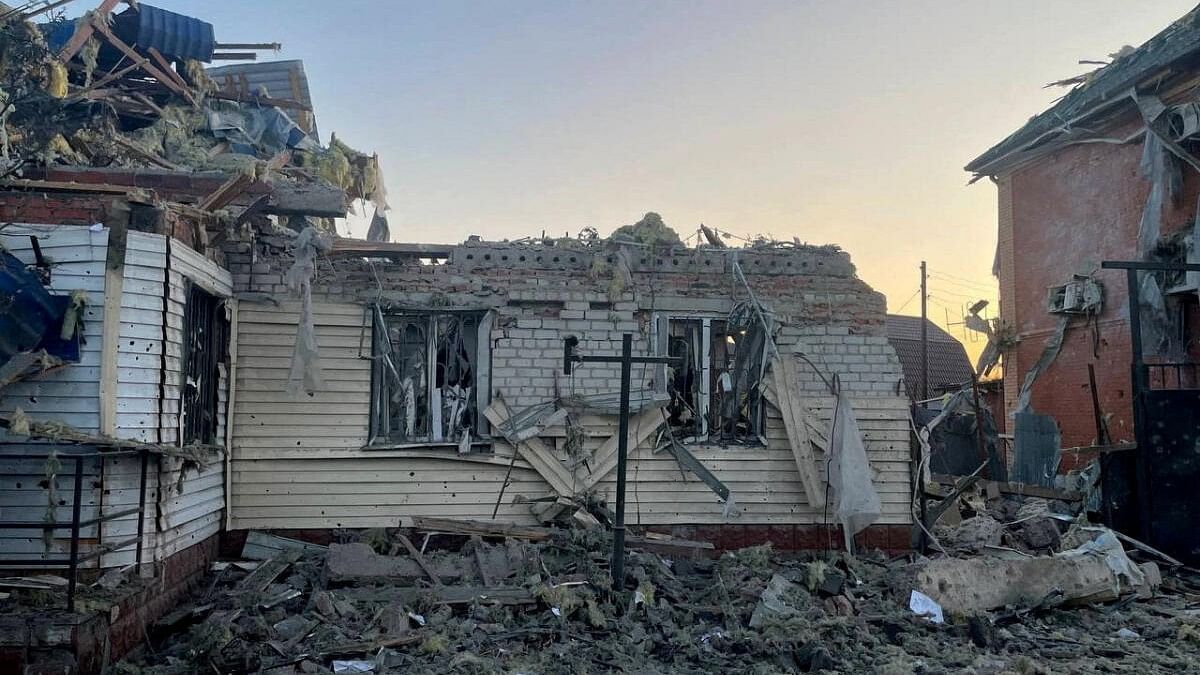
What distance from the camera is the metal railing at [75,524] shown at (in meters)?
5.45

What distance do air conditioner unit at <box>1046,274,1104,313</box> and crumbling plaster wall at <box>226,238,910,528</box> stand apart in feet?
25.2

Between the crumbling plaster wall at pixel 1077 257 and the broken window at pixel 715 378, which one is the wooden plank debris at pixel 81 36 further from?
the crumbling plaster wall at pixel 1077 257

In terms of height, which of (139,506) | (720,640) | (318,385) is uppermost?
(318,385)

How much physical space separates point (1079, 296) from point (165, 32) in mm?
17742

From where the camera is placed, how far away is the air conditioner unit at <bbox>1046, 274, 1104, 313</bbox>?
585 inches

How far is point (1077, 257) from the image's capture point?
15.7 metres

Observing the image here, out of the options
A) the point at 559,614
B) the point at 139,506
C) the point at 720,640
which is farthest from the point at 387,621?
the point at 720,640

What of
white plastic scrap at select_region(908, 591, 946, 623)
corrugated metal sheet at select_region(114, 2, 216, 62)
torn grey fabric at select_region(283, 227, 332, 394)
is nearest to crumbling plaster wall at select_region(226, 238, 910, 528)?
torn grey fabric at select_region(283, 227, 332, 394)

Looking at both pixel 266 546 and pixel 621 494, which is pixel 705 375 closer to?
pixel 621 494

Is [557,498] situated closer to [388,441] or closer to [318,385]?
[388,441]

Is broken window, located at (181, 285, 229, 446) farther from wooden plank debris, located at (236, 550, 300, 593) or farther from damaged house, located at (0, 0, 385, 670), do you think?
wooden plank debris, located at (236, 550, 300, 593)

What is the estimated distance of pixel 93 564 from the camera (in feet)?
20.7

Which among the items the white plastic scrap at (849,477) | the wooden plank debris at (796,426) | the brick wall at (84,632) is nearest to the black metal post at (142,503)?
the brick wall at (84,632)

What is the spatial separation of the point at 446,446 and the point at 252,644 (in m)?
3.13
